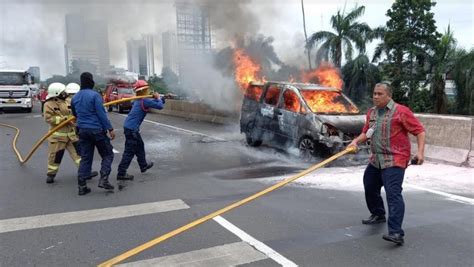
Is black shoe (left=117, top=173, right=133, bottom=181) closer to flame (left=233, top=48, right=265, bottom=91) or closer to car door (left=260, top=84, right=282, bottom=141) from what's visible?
car door (left=260, top=84, right=282, bottom=141)

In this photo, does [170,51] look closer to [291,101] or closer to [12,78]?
[291,101]

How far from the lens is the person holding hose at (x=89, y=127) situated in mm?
6312

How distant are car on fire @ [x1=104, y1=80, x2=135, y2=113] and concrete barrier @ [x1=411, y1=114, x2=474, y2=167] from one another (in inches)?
783

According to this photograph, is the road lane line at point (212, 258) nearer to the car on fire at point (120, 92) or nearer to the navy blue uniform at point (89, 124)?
the navy blue uniform at point (89, 124)

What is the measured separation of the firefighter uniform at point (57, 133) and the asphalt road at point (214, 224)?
0.34 metres

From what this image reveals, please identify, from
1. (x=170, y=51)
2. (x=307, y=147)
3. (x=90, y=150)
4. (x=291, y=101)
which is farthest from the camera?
(x=170, y=51)

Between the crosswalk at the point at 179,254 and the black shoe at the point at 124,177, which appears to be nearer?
the crosswalk at the point at 179,254

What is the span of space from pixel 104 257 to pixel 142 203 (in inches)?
69.9

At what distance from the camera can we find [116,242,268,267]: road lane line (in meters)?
3.82

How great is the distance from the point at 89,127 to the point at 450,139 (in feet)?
21.9

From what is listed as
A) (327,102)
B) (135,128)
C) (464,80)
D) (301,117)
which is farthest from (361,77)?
(135,128)

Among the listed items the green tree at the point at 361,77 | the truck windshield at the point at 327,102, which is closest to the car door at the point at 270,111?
the truck windshield at the point at 327,102

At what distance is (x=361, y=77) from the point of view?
31266 mm

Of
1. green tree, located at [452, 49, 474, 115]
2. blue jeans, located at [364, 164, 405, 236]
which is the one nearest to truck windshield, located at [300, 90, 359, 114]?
blue jeans, located at [364, 164, 405, 236]
